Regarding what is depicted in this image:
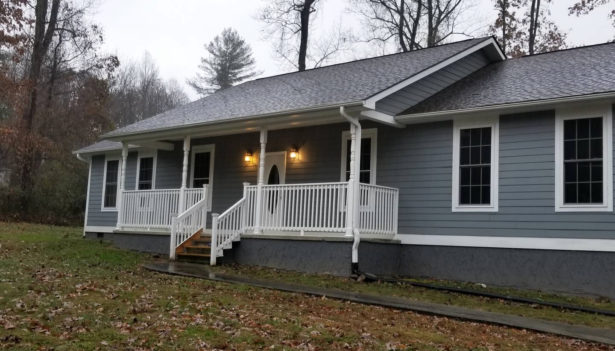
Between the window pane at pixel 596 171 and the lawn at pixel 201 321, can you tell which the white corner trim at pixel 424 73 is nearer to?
the window pane at pixel 596 171

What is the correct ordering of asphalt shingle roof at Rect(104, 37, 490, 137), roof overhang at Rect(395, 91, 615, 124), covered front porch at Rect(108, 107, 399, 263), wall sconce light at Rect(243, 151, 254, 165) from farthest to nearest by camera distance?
wall sconce light at Rect(243, 151, 254, 165) → asphalt shingle roof at Rect(104, 37, 490, 137) → covered front porch at Rect(108, 107, 399, 263) → roof overhang at Rect(395, 91, 615, 124)

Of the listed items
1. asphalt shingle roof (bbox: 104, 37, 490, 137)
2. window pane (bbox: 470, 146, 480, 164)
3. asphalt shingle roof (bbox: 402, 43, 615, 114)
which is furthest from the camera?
asphalt shingle roof (bbox: 104, 37, 490, 137)

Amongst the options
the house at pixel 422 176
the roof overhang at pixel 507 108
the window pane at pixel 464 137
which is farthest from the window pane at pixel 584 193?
the window pane at pixel 464 137

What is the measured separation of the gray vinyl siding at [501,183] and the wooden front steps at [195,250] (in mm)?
4147

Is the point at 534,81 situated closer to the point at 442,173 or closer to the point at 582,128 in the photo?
the point at 582,128

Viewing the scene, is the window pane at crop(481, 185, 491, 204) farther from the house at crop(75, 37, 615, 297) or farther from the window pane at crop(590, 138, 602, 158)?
the window pane at crop(590, 138, 602, 158)

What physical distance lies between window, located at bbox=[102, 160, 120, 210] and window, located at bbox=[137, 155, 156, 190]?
1.06m

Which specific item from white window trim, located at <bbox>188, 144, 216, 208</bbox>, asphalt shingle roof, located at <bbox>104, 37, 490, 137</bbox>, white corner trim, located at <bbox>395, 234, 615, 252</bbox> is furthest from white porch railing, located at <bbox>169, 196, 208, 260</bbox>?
white corner trim, located at <bbox>395, 234, 615, 252</bbox>

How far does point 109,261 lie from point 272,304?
546cm

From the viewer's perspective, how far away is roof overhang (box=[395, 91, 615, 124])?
10531 millimetres

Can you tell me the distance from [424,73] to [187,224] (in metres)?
6.42

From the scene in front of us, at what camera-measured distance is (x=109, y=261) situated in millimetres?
12742

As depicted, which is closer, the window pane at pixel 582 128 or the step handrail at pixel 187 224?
the window pane at pixel 582 128

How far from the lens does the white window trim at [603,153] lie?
10.6 metres
